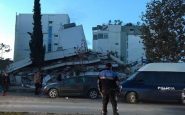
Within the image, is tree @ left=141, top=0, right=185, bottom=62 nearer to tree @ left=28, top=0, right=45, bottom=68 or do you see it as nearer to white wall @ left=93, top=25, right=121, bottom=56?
tree @ left=28, top=0, right=45, bottom=68

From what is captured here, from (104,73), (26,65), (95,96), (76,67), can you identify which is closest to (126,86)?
(95,96)

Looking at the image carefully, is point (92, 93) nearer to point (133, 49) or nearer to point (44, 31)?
point (44, 31)

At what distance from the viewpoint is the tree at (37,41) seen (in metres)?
67.4

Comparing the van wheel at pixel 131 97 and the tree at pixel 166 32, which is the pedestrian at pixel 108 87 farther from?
the tree at pixel 166 32

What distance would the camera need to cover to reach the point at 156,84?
90.7ft

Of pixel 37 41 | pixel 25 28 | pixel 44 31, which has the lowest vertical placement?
pixel 37 41

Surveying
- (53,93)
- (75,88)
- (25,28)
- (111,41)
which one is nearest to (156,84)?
(75,88)

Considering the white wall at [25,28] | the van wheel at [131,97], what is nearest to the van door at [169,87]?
the van wheel at [131,97]

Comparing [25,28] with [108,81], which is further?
[25,28]

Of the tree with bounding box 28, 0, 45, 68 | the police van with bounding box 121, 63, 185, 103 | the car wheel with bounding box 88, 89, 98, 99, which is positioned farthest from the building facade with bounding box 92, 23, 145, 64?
the police van with bounding box 121, 63, 185, 103

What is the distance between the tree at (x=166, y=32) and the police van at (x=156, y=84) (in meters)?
11.4

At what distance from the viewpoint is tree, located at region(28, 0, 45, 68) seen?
6744cm

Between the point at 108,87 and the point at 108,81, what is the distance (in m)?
0.23

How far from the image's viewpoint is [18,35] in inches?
3708
